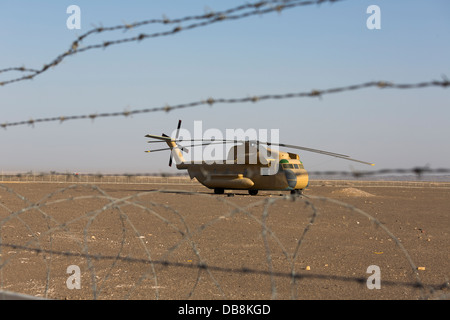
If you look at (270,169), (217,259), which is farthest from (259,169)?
(217,259)

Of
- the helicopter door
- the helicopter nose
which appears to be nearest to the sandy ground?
the helicopter nose

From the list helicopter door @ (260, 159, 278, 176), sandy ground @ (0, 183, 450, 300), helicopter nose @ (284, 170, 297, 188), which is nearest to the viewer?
sandy ground @ (0, 183, 450, 300)

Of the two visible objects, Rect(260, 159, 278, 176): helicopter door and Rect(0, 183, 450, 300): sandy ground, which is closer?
Rect(0, 183, 450, 300): sandy ground

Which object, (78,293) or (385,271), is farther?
(385,271)

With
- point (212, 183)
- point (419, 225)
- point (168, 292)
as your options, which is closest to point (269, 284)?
point (168, 292)

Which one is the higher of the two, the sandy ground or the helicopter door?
the helicopter door

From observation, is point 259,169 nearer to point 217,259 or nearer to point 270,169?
point 270,169

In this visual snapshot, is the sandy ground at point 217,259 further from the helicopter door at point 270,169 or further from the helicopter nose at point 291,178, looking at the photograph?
the helicopter door at point 270,169

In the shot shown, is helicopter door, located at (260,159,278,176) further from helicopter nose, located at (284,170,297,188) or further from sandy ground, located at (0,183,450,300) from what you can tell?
sandy ground, located at (0,183,450,300)

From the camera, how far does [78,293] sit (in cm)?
727

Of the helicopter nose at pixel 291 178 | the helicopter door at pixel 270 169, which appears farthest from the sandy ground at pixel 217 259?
the helicopter door at pixel 270 169

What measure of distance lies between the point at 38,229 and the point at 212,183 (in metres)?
18.7

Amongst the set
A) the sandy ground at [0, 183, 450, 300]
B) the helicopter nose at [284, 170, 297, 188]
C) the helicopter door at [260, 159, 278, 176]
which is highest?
the helicopter door at [260, 159, 278, 176]
